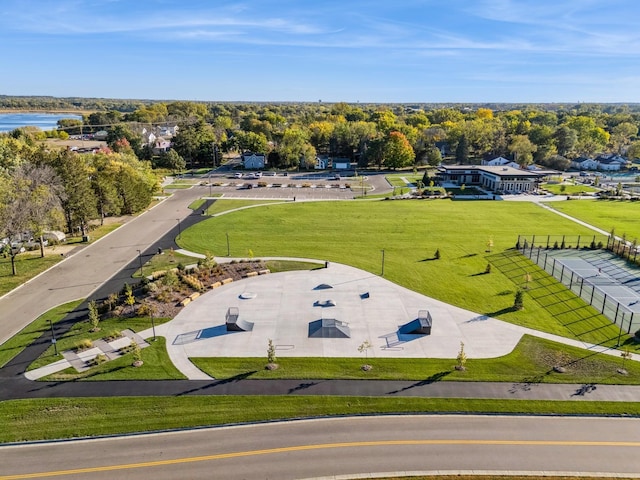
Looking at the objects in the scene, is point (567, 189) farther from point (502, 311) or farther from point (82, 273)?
point (82, 273)

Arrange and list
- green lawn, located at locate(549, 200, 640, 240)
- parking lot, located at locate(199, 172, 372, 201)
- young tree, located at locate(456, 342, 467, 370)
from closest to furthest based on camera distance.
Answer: young tree, located at locate(456, 342, 467, 370)
green lawn, located at locate(549, 200, 640, 240)
parking lot, located at locate(199, 172, 372, 201)

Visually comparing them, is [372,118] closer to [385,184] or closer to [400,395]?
[385,184]

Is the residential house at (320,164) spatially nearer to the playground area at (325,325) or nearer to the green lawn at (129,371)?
the playground area at (325,325)

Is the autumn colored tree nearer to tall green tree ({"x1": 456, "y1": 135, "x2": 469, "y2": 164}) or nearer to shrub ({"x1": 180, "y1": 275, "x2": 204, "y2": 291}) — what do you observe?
tall green tree ({"x1": 456, "y1": 135, "x2": 469, "y2": 164})

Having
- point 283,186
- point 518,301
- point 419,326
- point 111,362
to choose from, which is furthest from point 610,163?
point 111,362

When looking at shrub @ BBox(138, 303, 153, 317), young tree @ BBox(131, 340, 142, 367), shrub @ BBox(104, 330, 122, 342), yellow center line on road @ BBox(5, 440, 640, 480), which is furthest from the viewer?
shrub @ BBox(138, 303, 153, 317)

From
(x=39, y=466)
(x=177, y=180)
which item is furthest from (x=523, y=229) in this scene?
(x=177, y=180)

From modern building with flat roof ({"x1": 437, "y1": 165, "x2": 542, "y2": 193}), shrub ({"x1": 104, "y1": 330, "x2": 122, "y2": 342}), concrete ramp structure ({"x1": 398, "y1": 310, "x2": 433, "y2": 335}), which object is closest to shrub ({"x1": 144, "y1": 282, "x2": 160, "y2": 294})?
shrub ({"x1": 104, "y1": 330, "x2": 122, "y2": 342})
